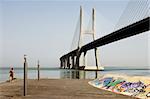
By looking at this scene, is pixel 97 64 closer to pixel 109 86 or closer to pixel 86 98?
pixel 109 86

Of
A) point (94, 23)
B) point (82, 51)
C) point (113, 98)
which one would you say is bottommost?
point (113, 98)

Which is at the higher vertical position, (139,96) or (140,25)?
(140,25)

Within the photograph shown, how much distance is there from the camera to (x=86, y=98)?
53.0 ft

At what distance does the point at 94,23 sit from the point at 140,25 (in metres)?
39.7

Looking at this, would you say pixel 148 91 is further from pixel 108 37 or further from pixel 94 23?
pixel 94 23

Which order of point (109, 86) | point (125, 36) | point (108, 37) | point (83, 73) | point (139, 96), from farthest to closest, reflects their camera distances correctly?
point (108, 37) → point (125, 36) → point (83, 73) → point (109, 86) → point (139, 96)

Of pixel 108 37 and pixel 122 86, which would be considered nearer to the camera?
pixel 122 86

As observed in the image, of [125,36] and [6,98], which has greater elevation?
[125,36]

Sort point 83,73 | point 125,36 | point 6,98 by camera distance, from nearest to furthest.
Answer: point 6,98 < point 83,73 < point 125,36

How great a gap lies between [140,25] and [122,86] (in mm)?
21117

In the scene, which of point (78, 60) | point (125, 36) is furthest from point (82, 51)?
point (125, 36)

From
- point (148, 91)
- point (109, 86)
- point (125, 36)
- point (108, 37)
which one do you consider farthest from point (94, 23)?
point (148, 91)

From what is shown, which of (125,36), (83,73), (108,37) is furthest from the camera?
(108,37)

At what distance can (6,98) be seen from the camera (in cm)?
1584
